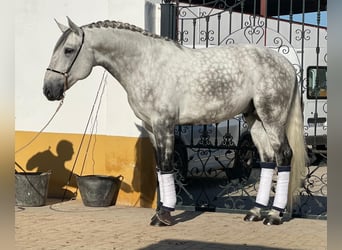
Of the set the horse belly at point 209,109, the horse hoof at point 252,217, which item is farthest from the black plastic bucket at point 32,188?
the horse hoof at point 252,217

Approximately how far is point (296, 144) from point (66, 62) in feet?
10.2

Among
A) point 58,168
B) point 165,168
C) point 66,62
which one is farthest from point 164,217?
point 58,168

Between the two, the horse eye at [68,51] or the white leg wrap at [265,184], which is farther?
the white leg wrap at [265,184]

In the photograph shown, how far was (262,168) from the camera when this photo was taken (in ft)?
22.9

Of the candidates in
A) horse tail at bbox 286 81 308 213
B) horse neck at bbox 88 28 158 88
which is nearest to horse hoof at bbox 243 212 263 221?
horse tail at bbox 286 81 308 213

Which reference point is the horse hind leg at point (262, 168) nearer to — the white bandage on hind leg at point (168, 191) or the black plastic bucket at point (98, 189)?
the white bandage on hind leg at point (168, 191)

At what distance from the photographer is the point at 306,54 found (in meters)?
12.7

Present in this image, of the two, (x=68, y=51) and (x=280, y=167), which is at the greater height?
(x=68, y=51)

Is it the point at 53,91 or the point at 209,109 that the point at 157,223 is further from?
the point at 53,91

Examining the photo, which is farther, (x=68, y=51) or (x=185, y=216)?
(x=185, y=216)

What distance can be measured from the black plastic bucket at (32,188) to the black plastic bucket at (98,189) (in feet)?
1.77

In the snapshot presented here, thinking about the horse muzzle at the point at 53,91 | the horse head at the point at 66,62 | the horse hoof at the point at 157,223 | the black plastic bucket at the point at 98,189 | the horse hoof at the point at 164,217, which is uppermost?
the horse head at the point at 66,62

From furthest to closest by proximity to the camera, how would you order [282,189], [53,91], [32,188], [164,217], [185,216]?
[32,188] → [185,216] → [282,189] → [164,217] → [53,91]

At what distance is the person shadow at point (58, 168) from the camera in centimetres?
859
